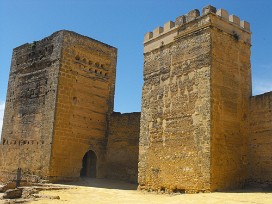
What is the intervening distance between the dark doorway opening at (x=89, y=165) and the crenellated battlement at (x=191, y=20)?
5602 mm

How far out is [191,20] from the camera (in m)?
10.4

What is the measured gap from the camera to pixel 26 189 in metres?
10.4

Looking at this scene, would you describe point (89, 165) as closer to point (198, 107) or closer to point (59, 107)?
point (59, 107)

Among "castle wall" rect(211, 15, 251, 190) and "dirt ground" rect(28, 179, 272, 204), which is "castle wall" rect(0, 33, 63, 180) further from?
"castle wall" rect(211, 15, 251, 190)

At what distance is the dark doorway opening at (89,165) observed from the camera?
584 inches

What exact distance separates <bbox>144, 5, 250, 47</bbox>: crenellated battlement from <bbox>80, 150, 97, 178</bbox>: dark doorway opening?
5602mm

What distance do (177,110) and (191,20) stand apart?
8.64 feet

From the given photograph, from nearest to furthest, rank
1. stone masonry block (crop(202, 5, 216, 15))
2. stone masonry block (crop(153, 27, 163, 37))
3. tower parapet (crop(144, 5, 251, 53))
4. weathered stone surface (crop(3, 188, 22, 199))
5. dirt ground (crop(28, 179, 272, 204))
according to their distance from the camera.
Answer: dirt ground (crop(28, 179, 272, 204)), weathered stone surface (crop(3, 188, 22, 199)), stone masonry block (crop(202, 5, 216, 15)), tower parapet (crop(144, 5, 251, 53)), stone masonry block (crop(153, 27, 163, 37))

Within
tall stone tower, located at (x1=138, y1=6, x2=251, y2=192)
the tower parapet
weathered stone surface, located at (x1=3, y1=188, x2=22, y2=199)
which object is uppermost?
the tower parapet

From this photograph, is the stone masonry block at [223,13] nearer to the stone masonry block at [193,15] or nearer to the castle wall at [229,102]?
the castle wall at [229,102]

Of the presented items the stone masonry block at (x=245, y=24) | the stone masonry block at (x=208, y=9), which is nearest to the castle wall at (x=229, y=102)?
the stone masonry block at (x=245, y=24)

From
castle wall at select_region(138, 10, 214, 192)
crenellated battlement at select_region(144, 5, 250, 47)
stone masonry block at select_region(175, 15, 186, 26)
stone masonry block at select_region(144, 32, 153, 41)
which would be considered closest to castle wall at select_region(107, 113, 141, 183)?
castle wall at select_region(138, 10, 214, 192)

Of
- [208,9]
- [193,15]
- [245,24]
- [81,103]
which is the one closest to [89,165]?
[81,103]

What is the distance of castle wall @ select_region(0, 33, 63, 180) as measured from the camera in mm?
13680
